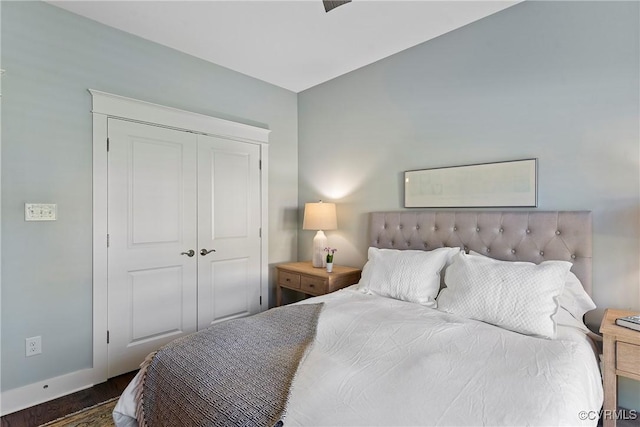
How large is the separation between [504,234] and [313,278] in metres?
1.61

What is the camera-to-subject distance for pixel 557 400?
1051 mm

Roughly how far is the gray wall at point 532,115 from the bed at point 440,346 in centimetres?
19

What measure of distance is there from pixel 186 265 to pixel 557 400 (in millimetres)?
2740

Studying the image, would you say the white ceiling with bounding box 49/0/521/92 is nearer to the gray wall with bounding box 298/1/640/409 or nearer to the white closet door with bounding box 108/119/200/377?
the gray wall with bounding box 298/1/640/409

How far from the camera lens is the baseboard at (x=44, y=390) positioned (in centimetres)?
205

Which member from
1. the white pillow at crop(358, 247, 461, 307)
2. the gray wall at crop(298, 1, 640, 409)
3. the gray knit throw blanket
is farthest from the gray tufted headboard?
the gray knit throw blanket

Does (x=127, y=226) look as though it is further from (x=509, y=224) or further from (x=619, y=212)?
(x=619, y=212)

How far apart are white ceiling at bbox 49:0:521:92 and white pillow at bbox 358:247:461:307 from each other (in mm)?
1729

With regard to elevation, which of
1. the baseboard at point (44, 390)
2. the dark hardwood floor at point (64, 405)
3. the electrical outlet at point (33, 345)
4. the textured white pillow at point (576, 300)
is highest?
the textured white pillow at point (576, 300)

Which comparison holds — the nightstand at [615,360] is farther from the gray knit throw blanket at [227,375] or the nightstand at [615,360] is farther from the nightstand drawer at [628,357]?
the gray knit throw blanket at [227,375]

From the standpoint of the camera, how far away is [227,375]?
125 centimetres

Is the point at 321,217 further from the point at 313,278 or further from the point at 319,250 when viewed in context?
the point at 313,278

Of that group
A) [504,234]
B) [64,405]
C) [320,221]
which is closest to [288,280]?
[320,221]

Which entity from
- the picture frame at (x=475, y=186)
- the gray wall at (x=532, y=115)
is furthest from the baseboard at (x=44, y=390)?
the picture frame at (x=475, y=186)
